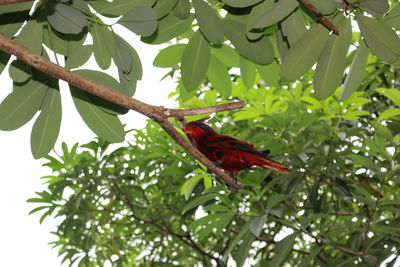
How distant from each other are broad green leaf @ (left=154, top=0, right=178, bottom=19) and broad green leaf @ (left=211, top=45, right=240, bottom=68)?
22 centimetres

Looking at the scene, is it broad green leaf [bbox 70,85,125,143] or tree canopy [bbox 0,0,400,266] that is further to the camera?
broad green leaf [bbox 70,85,125,143]

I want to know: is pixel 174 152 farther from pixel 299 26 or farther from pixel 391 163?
pixel 299 26

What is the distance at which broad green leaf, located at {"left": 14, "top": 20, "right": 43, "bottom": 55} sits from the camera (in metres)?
1.14

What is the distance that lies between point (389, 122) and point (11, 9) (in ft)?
5.74

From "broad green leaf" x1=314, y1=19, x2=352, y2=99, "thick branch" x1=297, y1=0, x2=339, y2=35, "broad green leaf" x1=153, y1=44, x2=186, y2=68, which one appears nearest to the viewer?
"thick branch" x1=297, y1=0, x2=339, y2=35

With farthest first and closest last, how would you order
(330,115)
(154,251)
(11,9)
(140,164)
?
(154,251) < (140,164) < (330,115) < (11,9)

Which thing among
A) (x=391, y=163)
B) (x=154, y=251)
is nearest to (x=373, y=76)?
(x=391, y=163)

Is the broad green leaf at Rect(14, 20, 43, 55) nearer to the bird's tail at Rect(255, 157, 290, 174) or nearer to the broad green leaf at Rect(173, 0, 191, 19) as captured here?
the broad green leaf at Rect(173, 0, 191, 19)

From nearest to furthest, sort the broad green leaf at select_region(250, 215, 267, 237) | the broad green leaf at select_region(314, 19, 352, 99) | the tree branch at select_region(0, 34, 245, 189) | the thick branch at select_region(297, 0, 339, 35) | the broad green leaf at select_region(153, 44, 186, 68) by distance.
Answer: the tree branch at select_region(0, 34, 245, 189)
the thick branch at select_region(297, 0, 339, 35)
the broad green leaf at select_region(314, 19, 352, 99)
the broad green leaf at select_region(153, 44, 186, 68)
the broad green leaf at select_region(250, 215, 267, 237)

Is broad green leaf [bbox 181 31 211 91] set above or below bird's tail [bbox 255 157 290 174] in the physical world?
above

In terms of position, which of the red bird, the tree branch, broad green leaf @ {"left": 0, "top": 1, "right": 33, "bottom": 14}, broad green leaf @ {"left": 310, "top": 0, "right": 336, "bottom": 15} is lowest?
the tree branch

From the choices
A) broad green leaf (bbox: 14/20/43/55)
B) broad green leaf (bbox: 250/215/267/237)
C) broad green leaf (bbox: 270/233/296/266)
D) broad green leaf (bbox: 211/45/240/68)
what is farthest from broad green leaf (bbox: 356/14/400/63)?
broad green leaf (bbox: 270/233/296/266)

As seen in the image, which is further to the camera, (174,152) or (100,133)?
(174,152)

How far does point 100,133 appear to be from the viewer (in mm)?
1226
